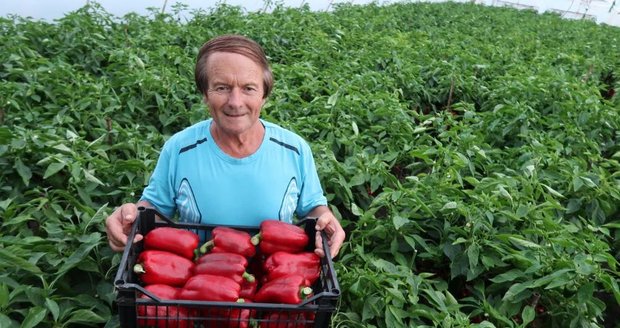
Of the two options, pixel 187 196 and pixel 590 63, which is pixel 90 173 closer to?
pixel 187 196

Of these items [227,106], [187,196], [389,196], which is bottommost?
[389,196]

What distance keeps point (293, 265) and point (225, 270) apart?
214 millimetres

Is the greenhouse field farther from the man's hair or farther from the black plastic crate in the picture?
the man's hair

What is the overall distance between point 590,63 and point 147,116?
19.4ft

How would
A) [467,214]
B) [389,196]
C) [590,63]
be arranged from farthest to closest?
[590,63]
[389,196]
[467,214]

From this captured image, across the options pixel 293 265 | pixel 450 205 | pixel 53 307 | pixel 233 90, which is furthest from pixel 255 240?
pixel 450 205

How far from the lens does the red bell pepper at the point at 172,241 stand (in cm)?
190

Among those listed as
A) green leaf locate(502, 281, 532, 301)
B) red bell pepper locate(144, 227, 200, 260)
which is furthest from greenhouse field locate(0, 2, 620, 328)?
red bell pepper locate(144, 227, 200, 260)

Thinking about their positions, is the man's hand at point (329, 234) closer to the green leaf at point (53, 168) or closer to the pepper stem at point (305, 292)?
the pepper stem at point (305, 292)

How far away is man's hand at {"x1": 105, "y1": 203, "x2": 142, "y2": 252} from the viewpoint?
1925 mm

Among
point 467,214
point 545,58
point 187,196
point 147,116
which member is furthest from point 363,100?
point 545,58

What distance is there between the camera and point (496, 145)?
4.78 m

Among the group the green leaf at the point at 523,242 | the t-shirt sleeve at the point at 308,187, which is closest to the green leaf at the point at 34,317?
the t-shirt sleeve at the point at 308,187

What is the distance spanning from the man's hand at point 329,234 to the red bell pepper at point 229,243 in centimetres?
22
